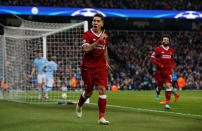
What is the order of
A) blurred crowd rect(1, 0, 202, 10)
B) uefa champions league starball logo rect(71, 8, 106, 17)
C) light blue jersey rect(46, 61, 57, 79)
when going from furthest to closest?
blurred crowd rect(1, 0, 202, 10) → uefa champions league starball logo rect(71, 8, 106, 17) → light blue jersey rect(46, 61, 57, 79)

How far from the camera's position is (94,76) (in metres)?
7.14

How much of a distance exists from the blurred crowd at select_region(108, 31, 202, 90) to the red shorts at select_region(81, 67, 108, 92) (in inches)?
833

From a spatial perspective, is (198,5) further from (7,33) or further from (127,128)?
(127,128)

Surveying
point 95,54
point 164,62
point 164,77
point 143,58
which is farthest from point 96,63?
point 143,58

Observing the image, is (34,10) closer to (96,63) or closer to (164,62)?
(164,62)

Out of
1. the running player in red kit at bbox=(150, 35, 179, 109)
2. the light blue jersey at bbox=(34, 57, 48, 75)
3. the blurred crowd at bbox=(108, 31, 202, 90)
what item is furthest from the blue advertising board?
the running player in red kit at bbox=(150, 35, 179, 109)

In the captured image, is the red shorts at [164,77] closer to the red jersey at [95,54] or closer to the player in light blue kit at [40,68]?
the player in light blue kit at [40,68]

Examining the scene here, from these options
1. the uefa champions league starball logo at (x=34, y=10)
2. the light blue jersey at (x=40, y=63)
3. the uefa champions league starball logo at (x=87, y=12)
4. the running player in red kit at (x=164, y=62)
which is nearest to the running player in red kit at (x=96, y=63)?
the running player in red kit at (x=164, y=62)

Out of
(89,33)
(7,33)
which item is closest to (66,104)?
(7,33)

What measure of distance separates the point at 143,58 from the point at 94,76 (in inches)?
1012

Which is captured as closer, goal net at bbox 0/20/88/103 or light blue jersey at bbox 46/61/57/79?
goal net at bbox 0/20/88/103

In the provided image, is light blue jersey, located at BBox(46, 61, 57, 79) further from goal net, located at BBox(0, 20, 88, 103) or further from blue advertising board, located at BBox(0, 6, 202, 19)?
blue advertising board, located at BBox(0, 6, 202, 19)

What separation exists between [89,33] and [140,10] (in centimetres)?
Answer: 2522

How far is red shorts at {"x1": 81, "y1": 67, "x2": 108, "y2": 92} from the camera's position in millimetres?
7038
